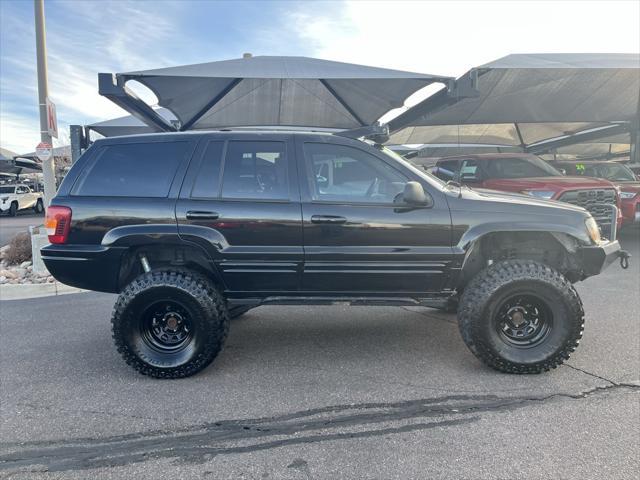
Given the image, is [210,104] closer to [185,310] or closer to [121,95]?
[121,95]

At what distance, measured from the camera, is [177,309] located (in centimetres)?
379

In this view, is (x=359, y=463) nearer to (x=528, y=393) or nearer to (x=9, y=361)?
(x=528, y=393)

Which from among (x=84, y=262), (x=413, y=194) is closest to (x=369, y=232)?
(x=413, y=194)

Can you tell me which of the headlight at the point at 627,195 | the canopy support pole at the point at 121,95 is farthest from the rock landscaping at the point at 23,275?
the headlight at the point at 627,195

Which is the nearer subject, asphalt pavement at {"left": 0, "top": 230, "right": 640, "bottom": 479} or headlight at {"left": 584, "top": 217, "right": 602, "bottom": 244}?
asphalt pavement at {"left": 0, "top": 230, "right": 640, "bottom": 479}

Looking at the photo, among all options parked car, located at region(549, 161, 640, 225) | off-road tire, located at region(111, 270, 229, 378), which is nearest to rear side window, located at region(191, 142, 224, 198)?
off-road tire, located at region(111, 270, 229, 378)

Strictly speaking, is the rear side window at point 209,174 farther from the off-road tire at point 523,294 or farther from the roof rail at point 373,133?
the off-road tire at point 523,294

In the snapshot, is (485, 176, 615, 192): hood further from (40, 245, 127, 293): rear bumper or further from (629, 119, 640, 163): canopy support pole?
(629, 119, 640, 163): canopy support pole

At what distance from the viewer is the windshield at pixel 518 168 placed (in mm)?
8883

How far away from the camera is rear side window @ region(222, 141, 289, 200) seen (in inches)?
148

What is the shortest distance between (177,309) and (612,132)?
1961 centimetres

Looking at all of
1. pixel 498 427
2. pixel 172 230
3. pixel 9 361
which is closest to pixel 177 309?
pixel 172 230

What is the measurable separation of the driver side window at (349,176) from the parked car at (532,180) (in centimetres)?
426

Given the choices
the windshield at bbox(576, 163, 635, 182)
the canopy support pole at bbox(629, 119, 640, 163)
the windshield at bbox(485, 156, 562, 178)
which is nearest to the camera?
the windshield at bbox(485, 156, 562, 178)
